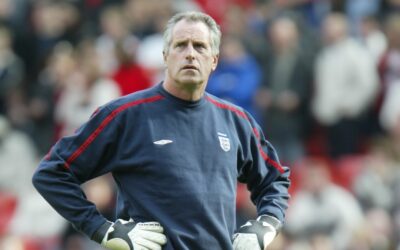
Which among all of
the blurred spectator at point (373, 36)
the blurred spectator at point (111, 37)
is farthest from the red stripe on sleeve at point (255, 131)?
the blurred spectator at point (111, 37)

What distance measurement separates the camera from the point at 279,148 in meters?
13.4

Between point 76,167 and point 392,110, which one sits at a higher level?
point 76,167

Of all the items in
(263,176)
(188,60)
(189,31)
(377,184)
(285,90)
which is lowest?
(377,184)

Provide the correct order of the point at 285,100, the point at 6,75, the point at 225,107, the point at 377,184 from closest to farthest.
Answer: the point at 225,107
the point at 377,184
the point at 285,100
the point at 6,75

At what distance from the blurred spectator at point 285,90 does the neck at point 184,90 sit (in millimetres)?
7125

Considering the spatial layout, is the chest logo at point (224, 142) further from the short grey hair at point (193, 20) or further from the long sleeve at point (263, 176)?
the short grey hair at point (193, 20)

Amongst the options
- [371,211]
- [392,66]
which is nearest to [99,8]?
[392,66]

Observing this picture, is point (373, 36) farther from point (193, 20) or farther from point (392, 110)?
point (193, 20)

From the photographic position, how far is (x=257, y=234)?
6.27 metres

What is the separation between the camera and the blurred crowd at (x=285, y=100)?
1210 cm

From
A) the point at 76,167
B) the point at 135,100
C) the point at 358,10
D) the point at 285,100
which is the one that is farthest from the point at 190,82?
the point at 358,10

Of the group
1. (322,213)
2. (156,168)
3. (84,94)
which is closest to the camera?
(156,168)

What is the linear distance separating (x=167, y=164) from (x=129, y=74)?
24.9 ft

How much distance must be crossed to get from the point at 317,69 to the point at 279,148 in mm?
1016
